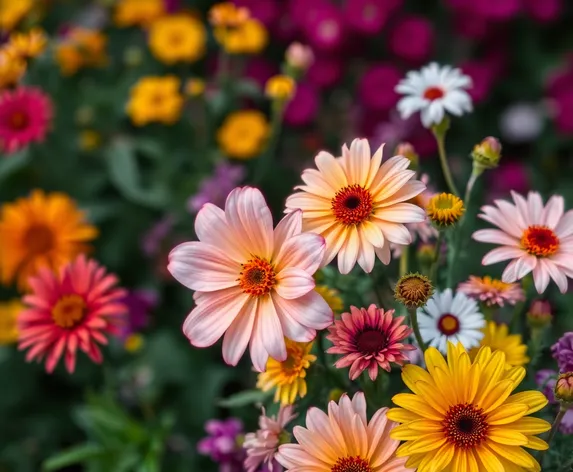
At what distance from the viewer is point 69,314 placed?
0.70 m

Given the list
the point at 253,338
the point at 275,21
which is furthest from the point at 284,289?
the point at 275,21

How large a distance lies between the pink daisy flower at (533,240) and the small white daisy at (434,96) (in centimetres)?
12

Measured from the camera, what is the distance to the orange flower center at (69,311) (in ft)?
2.28

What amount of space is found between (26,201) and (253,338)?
70 cm

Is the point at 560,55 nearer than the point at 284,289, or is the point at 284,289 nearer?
the point at 284,289

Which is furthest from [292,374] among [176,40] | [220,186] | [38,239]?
[176,40]

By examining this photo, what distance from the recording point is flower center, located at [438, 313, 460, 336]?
55cm

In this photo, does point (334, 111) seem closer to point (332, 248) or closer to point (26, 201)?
point (26, 201)

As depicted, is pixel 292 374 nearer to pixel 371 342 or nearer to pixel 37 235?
pixel 371 342

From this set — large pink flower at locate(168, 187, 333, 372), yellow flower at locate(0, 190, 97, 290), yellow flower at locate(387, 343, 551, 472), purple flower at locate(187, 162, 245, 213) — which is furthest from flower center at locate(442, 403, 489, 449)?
yellow flower at locate(0, 190, 97, 290)

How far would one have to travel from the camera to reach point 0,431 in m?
1.14

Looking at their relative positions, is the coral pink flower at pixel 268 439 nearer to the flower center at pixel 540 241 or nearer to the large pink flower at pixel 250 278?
the large pink flower at pixel 250 278

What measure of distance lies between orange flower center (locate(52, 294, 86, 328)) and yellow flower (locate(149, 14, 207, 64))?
65 centimetres

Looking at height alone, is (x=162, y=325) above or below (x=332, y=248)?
above
